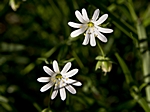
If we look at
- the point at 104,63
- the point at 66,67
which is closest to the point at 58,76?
the point at 66,67

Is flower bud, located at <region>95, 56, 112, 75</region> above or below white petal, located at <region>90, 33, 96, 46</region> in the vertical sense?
below

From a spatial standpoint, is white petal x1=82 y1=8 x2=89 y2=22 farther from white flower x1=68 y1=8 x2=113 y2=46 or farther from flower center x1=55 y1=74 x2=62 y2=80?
flower center x1=55 y1=74 x2=62 y2=80

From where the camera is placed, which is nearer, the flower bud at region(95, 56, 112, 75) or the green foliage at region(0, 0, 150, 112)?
the flower bud at region(95, 56, 112, 75)

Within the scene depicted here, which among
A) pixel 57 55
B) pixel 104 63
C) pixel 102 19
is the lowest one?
pixel 104 63

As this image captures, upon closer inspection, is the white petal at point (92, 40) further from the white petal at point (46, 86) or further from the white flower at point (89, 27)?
the white petal at point (46, 86)

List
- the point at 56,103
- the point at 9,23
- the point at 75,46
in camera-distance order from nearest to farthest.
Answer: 1. the point at 75,46
2. the point at 56,103
3. the point at 9,23

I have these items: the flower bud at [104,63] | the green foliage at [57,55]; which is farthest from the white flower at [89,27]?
the green foliage at [57,55]

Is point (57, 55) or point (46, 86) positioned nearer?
point (46, 86)

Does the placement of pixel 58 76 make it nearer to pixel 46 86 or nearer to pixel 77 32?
pixel 46 86

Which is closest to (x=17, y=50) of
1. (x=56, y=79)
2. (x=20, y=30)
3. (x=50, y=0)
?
(x=20, y=30)

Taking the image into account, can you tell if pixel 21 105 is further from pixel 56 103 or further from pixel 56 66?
pixel 56 66

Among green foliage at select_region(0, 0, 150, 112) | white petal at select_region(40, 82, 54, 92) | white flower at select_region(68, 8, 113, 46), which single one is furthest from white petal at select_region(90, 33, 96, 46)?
green foliage at select_region(0, 0, 150, 112)
